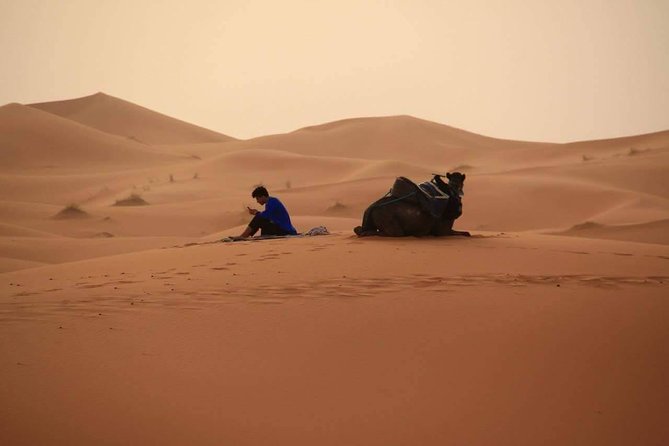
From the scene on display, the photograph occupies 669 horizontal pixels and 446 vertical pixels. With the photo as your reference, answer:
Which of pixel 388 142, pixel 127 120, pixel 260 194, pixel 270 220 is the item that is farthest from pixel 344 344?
pixel 127 120

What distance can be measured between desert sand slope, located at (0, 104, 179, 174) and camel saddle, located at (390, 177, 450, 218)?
123 feet

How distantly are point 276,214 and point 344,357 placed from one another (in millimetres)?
6665

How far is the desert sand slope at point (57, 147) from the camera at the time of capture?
46.4 m

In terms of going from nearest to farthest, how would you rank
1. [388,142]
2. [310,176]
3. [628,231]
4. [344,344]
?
1. [344,344]
2. [628,231]
3. [310,176]
4. [388,142]

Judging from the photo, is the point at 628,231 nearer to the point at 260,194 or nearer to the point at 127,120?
the point at 260,194

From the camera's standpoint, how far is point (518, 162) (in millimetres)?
43875

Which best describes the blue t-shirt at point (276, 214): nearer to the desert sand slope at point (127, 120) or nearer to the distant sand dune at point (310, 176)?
the distant sand dune at point (310, 176)

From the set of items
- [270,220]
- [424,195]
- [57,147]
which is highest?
[57,147]

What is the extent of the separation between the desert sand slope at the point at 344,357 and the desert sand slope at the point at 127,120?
67154 mm

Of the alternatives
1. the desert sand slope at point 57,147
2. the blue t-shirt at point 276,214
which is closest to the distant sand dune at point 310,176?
the desert sand slope at point 57,147

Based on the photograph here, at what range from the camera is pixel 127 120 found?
76375 millimetres

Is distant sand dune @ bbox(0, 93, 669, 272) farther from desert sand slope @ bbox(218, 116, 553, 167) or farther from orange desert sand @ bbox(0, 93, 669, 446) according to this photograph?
orange desert sand @ bbox(0, 93, 669, 446)

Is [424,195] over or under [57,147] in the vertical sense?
under

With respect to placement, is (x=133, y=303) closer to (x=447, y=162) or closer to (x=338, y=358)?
(x=338, y=358)
